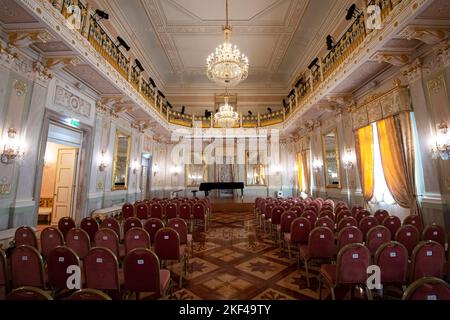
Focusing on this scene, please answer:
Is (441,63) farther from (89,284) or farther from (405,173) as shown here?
(89,284)

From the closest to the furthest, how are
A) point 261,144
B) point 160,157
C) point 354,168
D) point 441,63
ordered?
point 441,63 < point 354,168 < point 160,157 < point 261,144

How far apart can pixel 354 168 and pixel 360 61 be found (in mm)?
3076

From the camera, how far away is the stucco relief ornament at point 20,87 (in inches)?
152

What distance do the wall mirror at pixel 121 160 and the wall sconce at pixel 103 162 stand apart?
0.53 metres

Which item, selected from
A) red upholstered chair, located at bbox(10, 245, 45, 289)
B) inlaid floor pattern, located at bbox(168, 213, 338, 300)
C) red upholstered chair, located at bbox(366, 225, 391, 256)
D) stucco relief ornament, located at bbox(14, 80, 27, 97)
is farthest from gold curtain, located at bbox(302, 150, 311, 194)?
stucco relief ornament, located at bbox(14, 80, 27, 97)

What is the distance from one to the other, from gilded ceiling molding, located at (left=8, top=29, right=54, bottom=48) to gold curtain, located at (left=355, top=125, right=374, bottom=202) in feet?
24.2

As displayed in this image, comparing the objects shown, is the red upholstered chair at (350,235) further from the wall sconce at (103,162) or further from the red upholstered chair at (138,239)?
the wall sconce at (103,162)

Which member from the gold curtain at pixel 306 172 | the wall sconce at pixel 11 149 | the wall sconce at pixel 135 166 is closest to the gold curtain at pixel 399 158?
the gold curtain at pixel 306 172

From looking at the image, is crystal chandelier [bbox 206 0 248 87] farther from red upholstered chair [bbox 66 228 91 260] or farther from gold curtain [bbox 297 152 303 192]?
gold curtain [bbox 297 152 303 192]

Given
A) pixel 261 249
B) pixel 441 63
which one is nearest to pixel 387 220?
pixel 261 249

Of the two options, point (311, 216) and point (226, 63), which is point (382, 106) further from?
point (226, 63)

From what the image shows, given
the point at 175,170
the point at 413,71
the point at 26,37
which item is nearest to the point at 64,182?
the point at 26,37

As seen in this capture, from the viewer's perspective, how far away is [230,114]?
8.85 meters

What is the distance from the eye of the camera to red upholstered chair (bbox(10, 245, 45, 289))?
6.38ft
